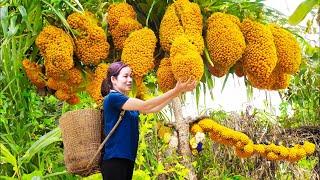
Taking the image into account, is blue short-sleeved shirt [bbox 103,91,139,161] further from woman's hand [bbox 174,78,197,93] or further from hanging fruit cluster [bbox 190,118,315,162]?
hanging fruit cluster [bbox 190,118,315,162]

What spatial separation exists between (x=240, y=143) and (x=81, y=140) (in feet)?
5.20

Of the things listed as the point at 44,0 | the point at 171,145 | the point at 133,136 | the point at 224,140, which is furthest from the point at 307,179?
the point at 44,0

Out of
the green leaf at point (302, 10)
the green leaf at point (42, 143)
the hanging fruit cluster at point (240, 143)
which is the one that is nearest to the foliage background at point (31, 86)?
the green leaf at point (42, 143)

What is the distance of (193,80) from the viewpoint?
1680 millimetres

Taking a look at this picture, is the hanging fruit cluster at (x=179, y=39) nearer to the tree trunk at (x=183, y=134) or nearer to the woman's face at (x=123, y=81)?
the woman's face at (x=123, y=81)

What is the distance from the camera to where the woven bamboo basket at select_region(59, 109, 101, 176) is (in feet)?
6.82

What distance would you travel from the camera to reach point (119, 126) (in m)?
2.07

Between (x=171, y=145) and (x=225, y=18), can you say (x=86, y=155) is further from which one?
(x=171, y=145)

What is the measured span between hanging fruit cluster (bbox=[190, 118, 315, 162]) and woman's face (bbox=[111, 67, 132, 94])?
1.31 m

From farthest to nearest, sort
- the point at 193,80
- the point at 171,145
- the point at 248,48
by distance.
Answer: the point at 171,145
the point at 248,48
the point at 193,80

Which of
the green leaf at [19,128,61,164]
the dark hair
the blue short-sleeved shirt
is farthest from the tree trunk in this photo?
the dark hair

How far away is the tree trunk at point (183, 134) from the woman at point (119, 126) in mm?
1726

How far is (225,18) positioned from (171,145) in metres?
2.35

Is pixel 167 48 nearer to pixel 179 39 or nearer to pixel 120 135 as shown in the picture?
pixel 179 39
